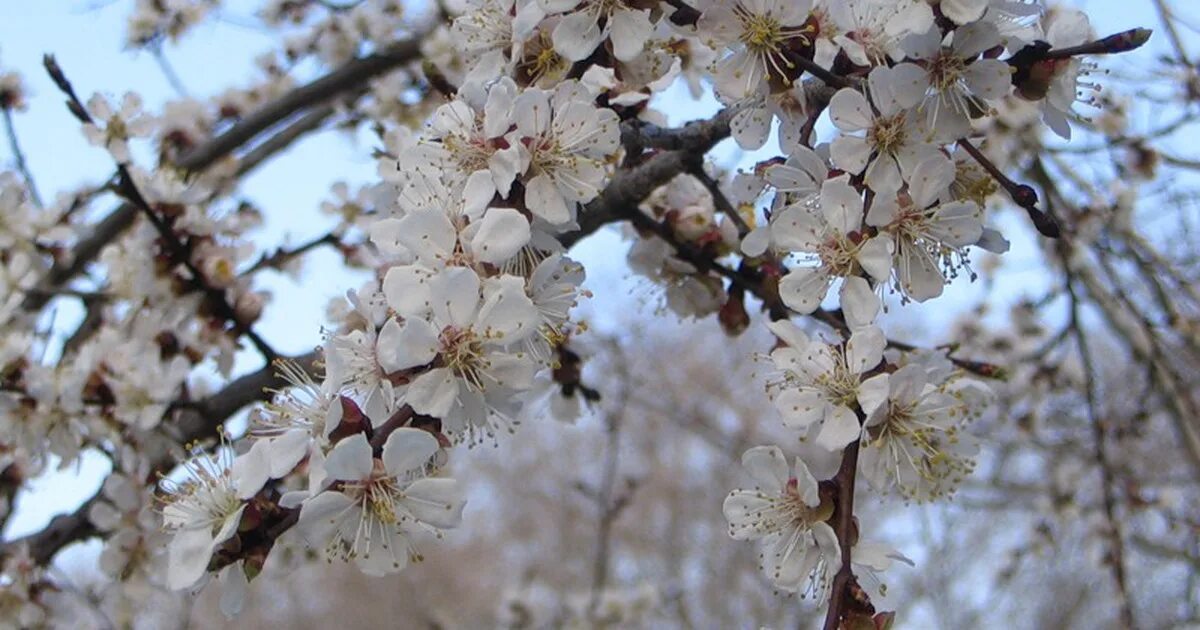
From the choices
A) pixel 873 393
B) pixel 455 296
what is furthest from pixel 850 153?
pixel 455 296

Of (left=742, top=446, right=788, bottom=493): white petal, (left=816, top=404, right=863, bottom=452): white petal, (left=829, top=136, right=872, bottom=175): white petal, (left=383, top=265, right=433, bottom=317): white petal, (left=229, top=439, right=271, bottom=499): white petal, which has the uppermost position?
(left=383, top=265, right=433, bottom=317): white petal

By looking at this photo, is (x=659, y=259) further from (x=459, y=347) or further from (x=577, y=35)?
(x=459, y=347)

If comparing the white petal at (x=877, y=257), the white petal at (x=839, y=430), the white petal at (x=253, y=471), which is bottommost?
the white petal at (x=839, y=430)

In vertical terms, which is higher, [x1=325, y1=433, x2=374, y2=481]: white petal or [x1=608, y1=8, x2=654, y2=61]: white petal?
[x1=608, y1=8, x2=654, y2=61]: white petal

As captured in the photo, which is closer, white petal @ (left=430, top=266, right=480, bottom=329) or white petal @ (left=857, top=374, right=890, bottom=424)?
white petal @ (left=430, top=266, right=480, bottom=329)

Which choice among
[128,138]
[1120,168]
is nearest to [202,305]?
[128,138]

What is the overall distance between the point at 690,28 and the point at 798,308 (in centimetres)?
43

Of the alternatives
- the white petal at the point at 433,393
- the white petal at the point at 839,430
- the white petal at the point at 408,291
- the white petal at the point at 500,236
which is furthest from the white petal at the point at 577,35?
the white petal at the point at 839,430

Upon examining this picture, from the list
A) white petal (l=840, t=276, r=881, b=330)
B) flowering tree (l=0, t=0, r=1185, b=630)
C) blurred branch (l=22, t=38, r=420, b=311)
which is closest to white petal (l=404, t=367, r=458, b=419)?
flowering tree (l=0, t=0, r=1185, b=630)

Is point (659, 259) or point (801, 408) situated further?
point (659, 259)

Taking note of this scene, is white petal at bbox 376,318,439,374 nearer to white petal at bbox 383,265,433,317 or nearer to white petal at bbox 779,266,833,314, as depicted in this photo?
white petal at bbox 383,265,433,317

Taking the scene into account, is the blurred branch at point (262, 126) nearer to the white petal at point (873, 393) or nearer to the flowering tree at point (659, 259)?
the flowering tree at point (659, 259)

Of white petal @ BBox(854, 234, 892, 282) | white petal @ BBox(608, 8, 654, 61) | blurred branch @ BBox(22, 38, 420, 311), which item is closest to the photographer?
white petal @ BBox(854, 234, 892, 282)

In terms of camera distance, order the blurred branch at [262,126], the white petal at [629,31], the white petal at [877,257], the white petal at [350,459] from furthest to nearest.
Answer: the blurred branch at [262,126] < the white petal at [629,31] < the white petal at [877,257] < the white petal at [350,459]
